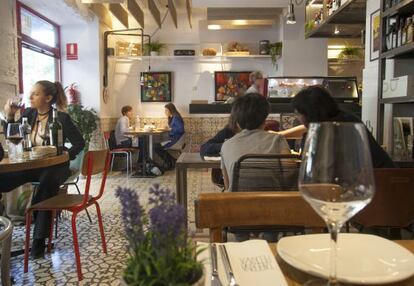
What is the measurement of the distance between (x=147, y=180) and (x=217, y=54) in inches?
126

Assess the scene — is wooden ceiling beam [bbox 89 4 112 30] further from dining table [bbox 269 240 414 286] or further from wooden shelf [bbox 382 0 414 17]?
dining table [bbox 269 240 414 286]

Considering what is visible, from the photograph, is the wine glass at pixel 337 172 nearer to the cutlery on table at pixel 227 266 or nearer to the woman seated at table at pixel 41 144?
the cutlery on table at pixel 227 266

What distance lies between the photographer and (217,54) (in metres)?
7.76

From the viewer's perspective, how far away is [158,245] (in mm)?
412

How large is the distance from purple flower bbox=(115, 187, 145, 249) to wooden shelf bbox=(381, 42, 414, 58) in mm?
2392

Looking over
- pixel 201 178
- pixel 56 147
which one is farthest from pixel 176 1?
pixel 56 147

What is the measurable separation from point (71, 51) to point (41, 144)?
436 centimetres

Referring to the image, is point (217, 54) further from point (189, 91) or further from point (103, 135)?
point (103, 135)

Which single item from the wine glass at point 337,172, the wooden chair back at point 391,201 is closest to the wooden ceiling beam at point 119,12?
the wooden chair back at point 391,201

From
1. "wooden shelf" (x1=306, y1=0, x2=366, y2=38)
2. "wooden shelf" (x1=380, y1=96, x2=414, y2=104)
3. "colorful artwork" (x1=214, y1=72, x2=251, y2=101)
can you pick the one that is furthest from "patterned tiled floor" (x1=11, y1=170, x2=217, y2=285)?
"colorful artwork" (x1=214, y1=72, x2=251, y2=101)

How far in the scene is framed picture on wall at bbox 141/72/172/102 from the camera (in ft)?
26.1

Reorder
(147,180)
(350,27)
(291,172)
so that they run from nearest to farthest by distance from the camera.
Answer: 1. (291,172)
2. (350,27)
3. (147,180)

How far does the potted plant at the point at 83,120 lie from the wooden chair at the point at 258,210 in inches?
222

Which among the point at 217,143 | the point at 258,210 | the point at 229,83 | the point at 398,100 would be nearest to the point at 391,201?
the point at 258,210
